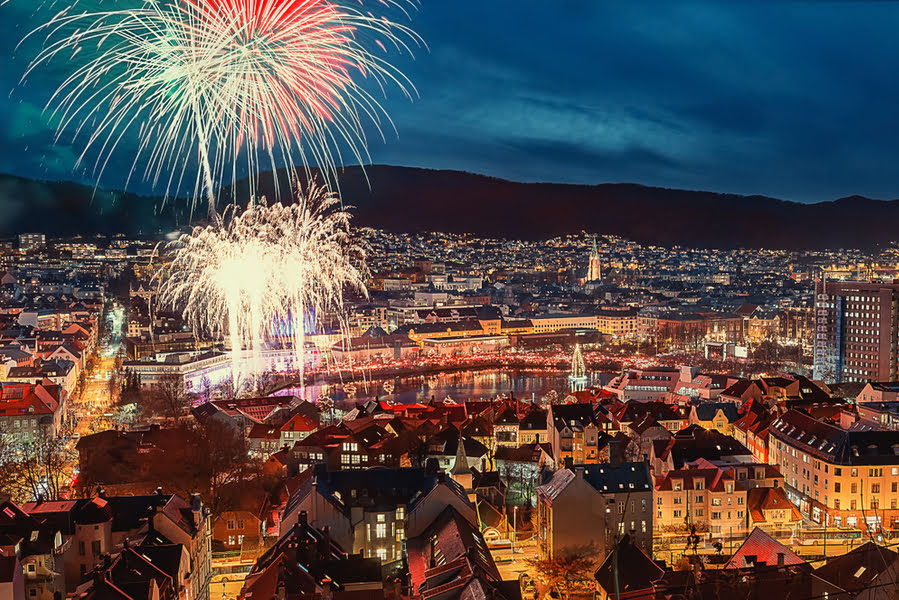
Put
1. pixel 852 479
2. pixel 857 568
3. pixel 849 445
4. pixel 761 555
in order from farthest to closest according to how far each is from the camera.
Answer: pixel 849 445, pixel 852 479, pixel 761 555, pixel 857 568

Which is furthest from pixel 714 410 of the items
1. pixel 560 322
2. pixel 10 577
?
pixel 560 322

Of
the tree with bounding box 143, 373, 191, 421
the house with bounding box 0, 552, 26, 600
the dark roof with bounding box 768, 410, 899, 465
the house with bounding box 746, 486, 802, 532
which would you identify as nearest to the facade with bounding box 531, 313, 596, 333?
the tree with bounding box 143, 373, 191, 421

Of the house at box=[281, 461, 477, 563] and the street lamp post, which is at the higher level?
the house at box=[281, 461, 477, 563]

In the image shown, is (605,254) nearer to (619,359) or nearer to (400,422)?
(619,359)

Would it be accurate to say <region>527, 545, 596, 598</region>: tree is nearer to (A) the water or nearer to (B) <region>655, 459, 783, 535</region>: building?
(B) <region>655, 459, 783, 535</region>: building

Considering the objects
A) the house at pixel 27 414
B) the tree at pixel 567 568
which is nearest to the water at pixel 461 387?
the house at pixel 27 414

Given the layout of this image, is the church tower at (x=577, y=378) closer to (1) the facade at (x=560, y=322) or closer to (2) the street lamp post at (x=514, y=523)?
(2) the street lamp post at (x=514, y=523)

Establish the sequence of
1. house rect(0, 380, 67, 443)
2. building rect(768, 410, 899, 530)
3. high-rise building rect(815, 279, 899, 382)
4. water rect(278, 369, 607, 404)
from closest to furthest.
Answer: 1. building rect(768, 410, 899, 530)
2. house rect(0, 380, 67, 443)
3. high-rise building rect(815, 279, 899, 382)
4. water rect(278, 369, 607, 404)

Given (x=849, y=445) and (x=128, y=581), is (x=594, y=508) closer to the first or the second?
(x=849, y=445)
